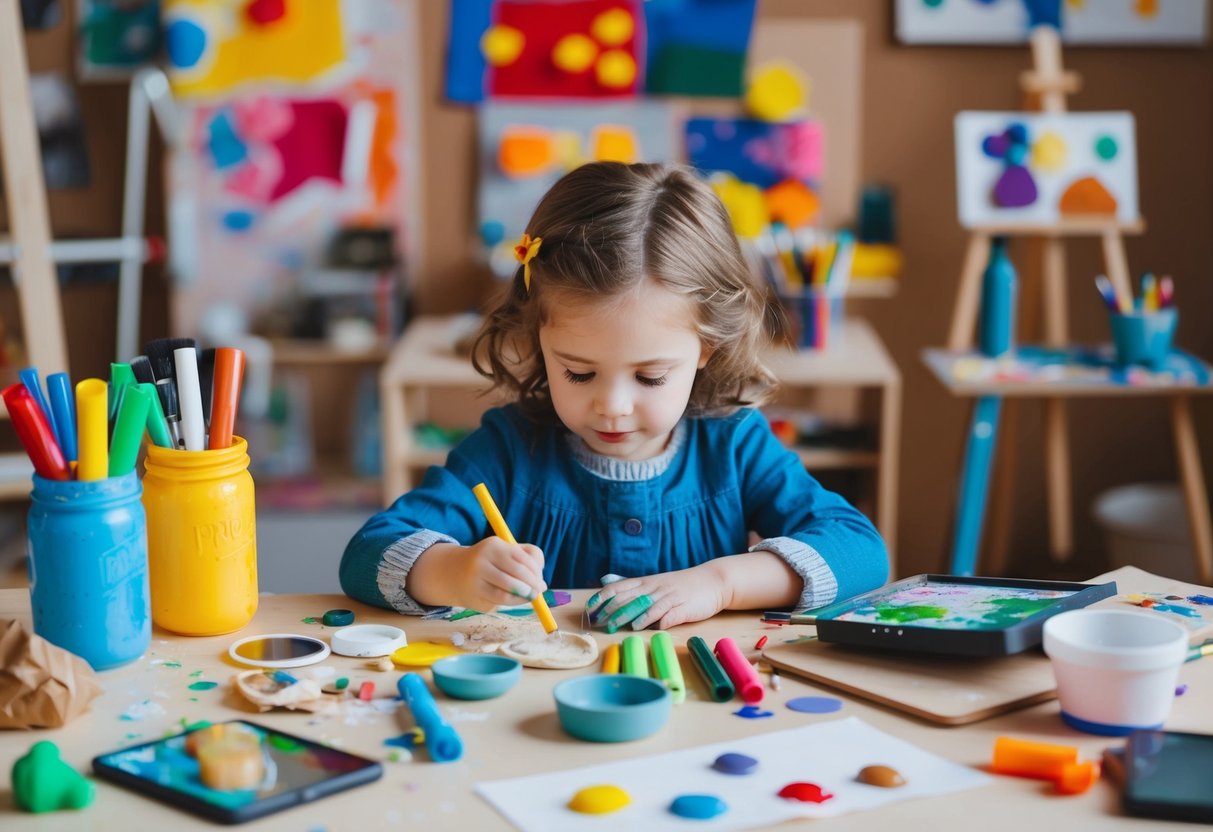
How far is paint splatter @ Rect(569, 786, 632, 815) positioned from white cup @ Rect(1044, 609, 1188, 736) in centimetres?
31

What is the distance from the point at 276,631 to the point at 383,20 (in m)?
2.14

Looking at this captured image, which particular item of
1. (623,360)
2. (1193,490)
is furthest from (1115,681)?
(1193,490)

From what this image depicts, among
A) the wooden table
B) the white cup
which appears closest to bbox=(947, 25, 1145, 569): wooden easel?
the wooden table

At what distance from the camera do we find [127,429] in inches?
38.9

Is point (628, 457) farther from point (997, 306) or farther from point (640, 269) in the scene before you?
point (997, 306)

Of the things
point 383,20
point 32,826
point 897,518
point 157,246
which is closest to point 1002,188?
point 897,518

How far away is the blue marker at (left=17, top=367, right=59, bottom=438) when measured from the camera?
99 centimetres

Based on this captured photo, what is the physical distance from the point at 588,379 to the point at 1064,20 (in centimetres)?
217

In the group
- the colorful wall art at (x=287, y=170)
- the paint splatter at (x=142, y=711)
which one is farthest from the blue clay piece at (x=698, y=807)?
the colorful wall art at (x=287, y=170)

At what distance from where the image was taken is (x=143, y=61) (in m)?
2.99

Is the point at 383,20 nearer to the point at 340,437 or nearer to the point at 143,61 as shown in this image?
the point at 143,61

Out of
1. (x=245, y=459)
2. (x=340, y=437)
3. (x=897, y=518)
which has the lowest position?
(x=897, y=518)

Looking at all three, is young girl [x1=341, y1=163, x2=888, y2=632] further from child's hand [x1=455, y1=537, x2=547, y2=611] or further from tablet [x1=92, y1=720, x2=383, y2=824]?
tablet [x1=92, y1=720, x2=383, y2=824]

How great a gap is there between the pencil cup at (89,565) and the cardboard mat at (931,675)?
0.48 meters
